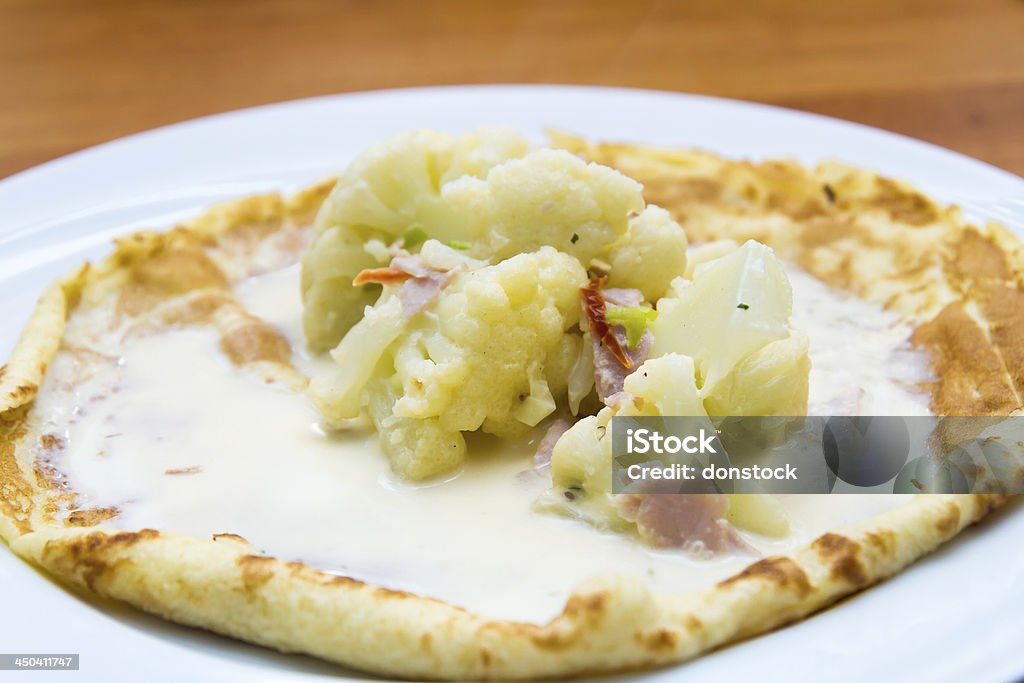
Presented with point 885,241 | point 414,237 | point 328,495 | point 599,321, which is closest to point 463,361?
point 599,321

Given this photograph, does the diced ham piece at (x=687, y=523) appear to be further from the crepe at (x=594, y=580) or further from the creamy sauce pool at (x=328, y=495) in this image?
the crepe at (x=594, y=580)

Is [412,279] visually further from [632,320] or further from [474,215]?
[632,320]

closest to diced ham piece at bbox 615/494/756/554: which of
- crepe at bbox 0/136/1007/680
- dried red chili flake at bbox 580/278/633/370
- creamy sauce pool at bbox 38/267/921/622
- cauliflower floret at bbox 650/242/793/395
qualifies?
creamy sauce pool at bbox 38/267/921/622

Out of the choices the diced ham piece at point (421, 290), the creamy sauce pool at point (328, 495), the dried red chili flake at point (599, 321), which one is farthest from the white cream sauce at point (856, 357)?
the diced ham piece at point (421, 290)

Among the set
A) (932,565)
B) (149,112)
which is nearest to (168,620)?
(932,565)

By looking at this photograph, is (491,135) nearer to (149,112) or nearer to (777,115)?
(777,115)

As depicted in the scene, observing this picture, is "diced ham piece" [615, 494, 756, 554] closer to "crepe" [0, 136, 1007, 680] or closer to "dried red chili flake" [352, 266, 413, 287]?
"crepe" [0, 136, 1007, 680]
